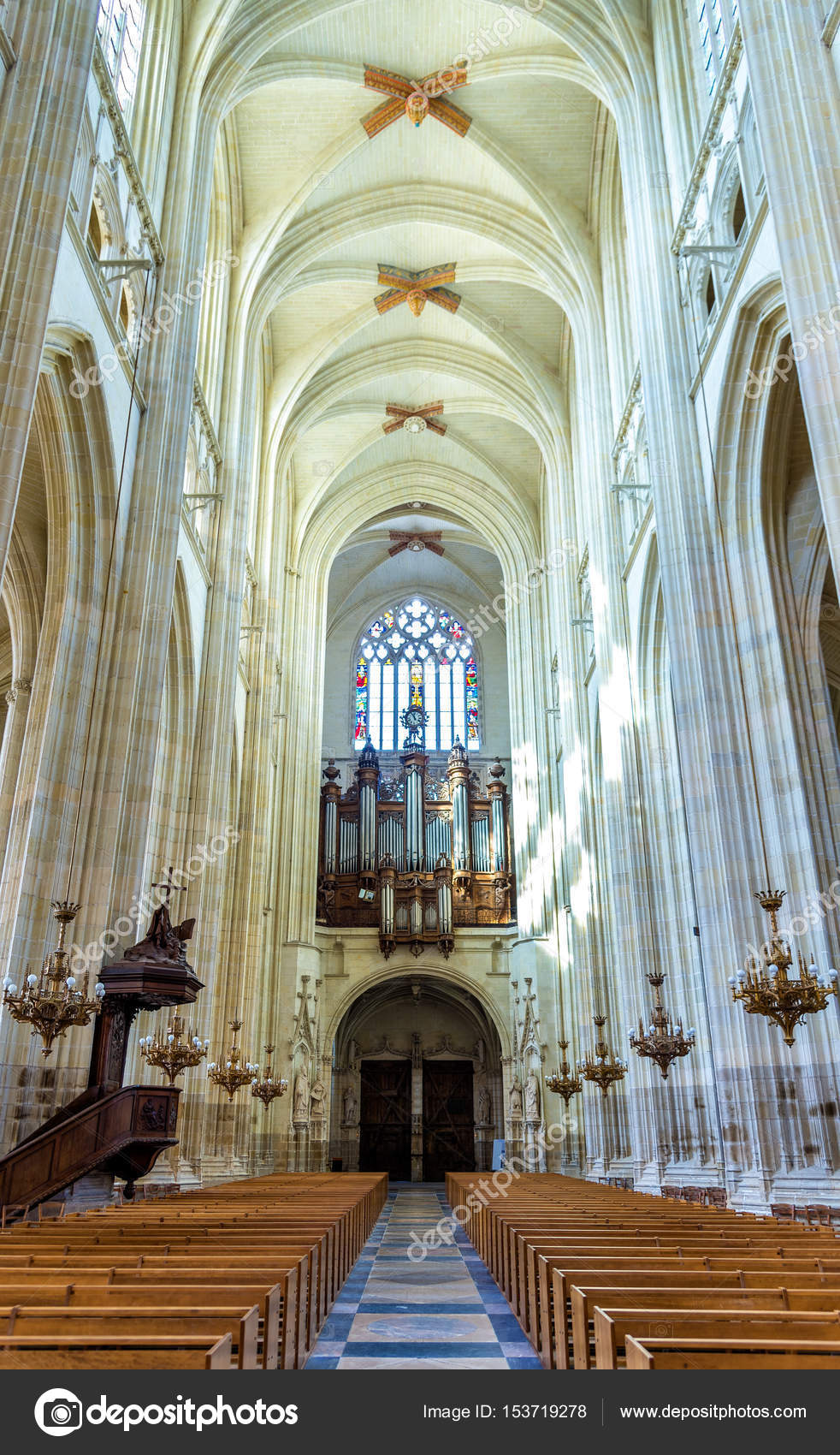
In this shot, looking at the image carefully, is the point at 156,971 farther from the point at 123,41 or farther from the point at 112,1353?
the point at 123,41

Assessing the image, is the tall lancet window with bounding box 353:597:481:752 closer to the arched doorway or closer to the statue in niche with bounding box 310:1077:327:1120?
the arched doorway

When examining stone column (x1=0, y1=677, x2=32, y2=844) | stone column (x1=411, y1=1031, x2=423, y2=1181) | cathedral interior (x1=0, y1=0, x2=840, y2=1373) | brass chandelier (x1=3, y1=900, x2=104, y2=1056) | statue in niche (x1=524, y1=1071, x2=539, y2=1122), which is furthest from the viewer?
stone column (x1=411, y1=1031, x2=423, y2=1181)

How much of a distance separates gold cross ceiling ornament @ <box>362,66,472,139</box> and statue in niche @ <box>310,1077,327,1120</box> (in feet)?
73.5

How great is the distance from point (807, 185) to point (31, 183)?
21.3ft

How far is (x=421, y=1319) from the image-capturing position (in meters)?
8.08

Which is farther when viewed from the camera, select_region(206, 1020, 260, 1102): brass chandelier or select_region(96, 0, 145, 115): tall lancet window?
select_region(206, 1020, 260, 1102): brass chandelier

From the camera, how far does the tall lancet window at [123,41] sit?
1322 centimetres

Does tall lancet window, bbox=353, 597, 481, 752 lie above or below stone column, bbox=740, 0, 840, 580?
above

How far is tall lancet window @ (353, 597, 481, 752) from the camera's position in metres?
36.0

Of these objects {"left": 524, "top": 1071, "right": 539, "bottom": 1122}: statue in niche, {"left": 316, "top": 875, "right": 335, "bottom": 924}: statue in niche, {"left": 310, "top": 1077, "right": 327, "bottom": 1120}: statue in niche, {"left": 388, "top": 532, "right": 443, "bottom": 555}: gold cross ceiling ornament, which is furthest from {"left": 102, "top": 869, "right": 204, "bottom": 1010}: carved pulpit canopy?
{"left": 388, "top": 532, "right": 443, "bottom": 555}: gold cross ceiling ornament

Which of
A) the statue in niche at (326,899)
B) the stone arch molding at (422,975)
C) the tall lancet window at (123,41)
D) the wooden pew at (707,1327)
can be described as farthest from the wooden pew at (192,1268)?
the statue in niche at (326,899)

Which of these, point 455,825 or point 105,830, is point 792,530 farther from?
point 455,825
